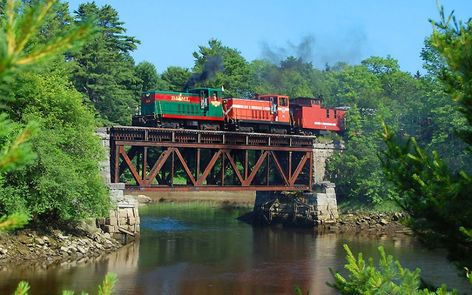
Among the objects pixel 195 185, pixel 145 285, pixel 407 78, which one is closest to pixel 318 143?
pixel 195 185

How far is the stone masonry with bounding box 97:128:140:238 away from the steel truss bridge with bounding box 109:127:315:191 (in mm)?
966

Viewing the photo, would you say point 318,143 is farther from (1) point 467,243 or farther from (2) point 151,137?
(1) point 467,243

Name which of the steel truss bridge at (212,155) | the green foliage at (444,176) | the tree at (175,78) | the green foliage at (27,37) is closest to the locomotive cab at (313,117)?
the steel truss bridge at (212,155)

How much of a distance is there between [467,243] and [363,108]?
181 ft

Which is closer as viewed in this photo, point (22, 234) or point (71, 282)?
point (71, 282)

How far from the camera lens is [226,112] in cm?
4744

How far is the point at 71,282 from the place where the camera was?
2742cm

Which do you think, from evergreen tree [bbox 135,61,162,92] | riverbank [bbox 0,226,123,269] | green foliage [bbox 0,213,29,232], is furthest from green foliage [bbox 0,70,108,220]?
evergreen tree [bbox 135,61,162,92]

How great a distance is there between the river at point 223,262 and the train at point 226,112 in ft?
24.7

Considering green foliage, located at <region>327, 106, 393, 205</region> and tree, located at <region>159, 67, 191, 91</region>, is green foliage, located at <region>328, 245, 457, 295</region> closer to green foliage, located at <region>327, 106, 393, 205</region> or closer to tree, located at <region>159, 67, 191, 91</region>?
green foliage, located at <region>327, 106, 393, 205</region>

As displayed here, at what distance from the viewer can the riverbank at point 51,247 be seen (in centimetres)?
3098

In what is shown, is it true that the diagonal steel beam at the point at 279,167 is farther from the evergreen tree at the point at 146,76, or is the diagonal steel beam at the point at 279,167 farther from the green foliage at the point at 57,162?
the evergreen tree at the point at 146,76

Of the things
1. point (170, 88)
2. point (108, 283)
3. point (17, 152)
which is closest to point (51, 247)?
point (108, 283)

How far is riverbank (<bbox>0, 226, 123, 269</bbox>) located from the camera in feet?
102
